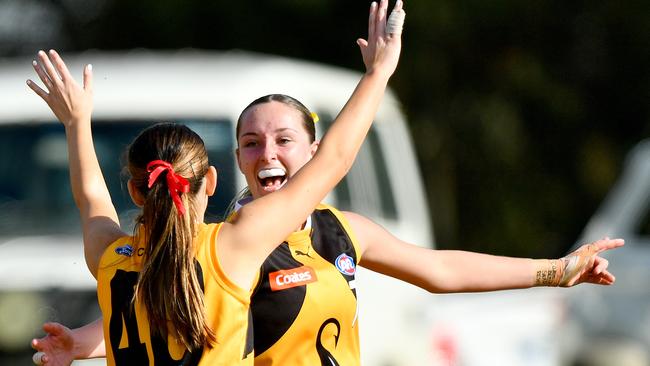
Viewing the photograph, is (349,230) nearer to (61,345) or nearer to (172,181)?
(172,181)

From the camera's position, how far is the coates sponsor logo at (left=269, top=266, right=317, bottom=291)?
14.2 ft

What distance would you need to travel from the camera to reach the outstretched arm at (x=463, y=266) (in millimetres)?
4656

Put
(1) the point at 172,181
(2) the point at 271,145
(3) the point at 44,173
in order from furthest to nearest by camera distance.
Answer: (3) the point at 44,173 < (2) the point at 271,145 < (1) the point at 172,181

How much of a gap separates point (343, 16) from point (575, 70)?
3124mm

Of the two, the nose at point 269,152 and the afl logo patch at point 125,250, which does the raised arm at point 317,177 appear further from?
the nose at point 269,152

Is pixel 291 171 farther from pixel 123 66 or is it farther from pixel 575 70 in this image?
pixel 575 70

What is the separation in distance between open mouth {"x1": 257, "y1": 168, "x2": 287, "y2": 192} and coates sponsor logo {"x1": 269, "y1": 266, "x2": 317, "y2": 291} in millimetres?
334

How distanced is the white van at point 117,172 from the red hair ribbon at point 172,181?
289 centimetres

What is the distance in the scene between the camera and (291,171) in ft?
15.1

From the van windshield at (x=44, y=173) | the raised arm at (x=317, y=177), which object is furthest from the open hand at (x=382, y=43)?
the van windshield at (x=44, y=173)

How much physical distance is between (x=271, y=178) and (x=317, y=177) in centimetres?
54

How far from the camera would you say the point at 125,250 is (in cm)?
418

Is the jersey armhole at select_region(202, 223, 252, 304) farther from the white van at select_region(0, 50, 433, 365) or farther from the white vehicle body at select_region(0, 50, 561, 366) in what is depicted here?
the white van at select_region(0, 50, 433, 365)

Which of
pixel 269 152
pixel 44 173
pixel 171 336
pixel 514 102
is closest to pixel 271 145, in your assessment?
pixel 269 152
